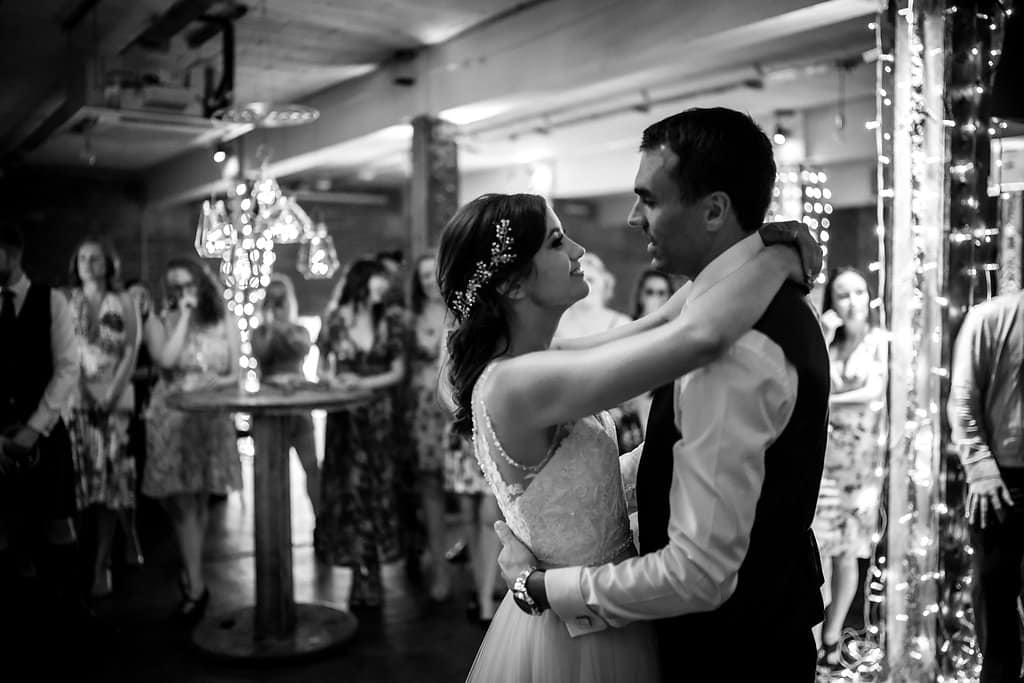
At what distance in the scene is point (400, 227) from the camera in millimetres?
12094

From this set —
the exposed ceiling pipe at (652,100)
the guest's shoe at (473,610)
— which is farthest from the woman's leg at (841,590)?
the exposed ceiling pipe at (652,100)

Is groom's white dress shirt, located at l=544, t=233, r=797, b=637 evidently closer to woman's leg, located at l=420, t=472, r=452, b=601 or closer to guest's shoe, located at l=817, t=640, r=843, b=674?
guest's shoe, located at l=817, t=640, r=843, b=674

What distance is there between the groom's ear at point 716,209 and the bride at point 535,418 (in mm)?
80

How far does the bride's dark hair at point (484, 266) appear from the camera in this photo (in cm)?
147

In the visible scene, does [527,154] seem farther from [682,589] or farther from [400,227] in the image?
[682,589]

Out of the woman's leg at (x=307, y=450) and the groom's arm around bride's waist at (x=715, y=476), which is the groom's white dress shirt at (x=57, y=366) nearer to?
the woman's leg at (x=307, y=450)

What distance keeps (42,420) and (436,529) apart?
6.05 feet

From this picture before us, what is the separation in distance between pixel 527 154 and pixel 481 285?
9.73 m

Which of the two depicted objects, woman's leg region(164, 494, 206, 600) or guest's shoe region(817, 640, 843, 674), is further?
woman's leg region(164, 494, 206, 600)

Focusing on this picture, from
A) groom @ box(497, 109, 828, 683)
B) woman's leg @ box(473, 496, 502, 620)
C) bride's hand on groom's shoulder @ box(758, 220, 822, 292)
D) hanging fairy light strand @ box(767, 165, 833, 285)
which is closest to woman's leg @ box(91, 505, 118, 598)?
woman's leg @ box(473, 496, 502, 620)

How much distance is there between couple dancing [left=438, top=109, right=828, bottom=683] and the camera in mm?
1160

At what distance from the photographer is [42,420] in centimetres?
363

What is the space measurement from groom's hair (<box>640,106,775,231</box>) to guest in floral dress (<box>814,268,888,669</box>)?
2580mm

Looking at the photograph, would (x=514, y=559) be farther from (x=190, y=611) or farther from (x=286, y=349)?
(x=286, y=349)
